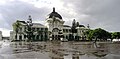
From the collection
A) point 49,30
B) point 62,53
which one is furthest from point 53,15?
point 62,53

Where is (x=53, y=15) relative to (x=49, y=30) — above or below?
above

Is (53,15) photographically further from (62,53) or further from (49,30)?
(62,53)

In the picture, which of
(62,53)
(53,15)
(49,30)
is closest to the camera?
(62,53)

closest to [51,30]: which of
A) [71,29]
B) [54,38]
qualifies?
A: [54,38]

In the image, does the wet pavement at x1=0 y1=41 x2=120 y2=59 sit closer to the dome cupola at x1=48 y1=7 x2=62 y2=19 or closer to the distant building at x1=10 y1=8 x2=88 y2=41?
the distant building at x1=10 y1=8 x2=88 y2=41

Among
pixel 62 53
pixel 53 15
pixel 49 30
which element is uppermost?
pixel 53 15

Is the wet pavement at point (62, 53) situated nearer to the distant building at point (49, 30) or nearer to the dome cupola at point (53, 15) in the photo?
the distant building at point (49, 30)

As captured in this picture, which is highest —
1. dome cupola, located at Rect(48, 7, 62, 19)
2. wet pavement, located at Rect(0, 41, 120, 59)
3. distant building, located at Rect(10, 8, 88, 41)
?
dome cupola, located at Rect(48, 7, 62, 19)

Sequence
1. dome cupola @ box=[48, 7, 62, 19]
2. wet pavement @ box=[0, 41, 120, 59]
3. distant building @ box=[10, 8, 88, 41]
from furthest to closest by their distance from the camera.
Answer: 1. dome cupola @ box=[48, 7, 62, 19]
2. distant building @ box=[10, 8, 88, 41]
3. wet pavement @ box=[0, 41, 120, 59]

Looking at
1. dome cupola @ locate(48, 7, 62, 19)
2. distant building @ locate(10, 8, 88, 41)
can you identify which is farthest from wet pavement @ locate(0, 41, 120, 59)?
dome cupola @ locate(48, 7, 62, 19)

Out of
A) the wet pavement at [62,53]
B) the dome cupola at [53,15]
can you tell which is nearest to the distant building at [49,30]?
the dome cupola at [53,15]

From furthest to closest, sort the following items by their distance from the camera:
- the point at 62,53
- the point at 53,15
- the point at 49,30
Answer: the point at 49,30 → the point at 53,15 → the point at 62,53

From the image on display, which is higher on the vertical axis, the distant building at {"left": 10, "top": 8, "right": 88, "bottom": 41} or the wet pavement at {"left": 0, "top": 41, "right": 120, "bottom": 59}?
the distant building at {"left": 10, "top": 8, "right": 88, "bottom": 41}

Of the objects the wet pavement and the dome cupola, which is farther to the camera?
the dome cupola
